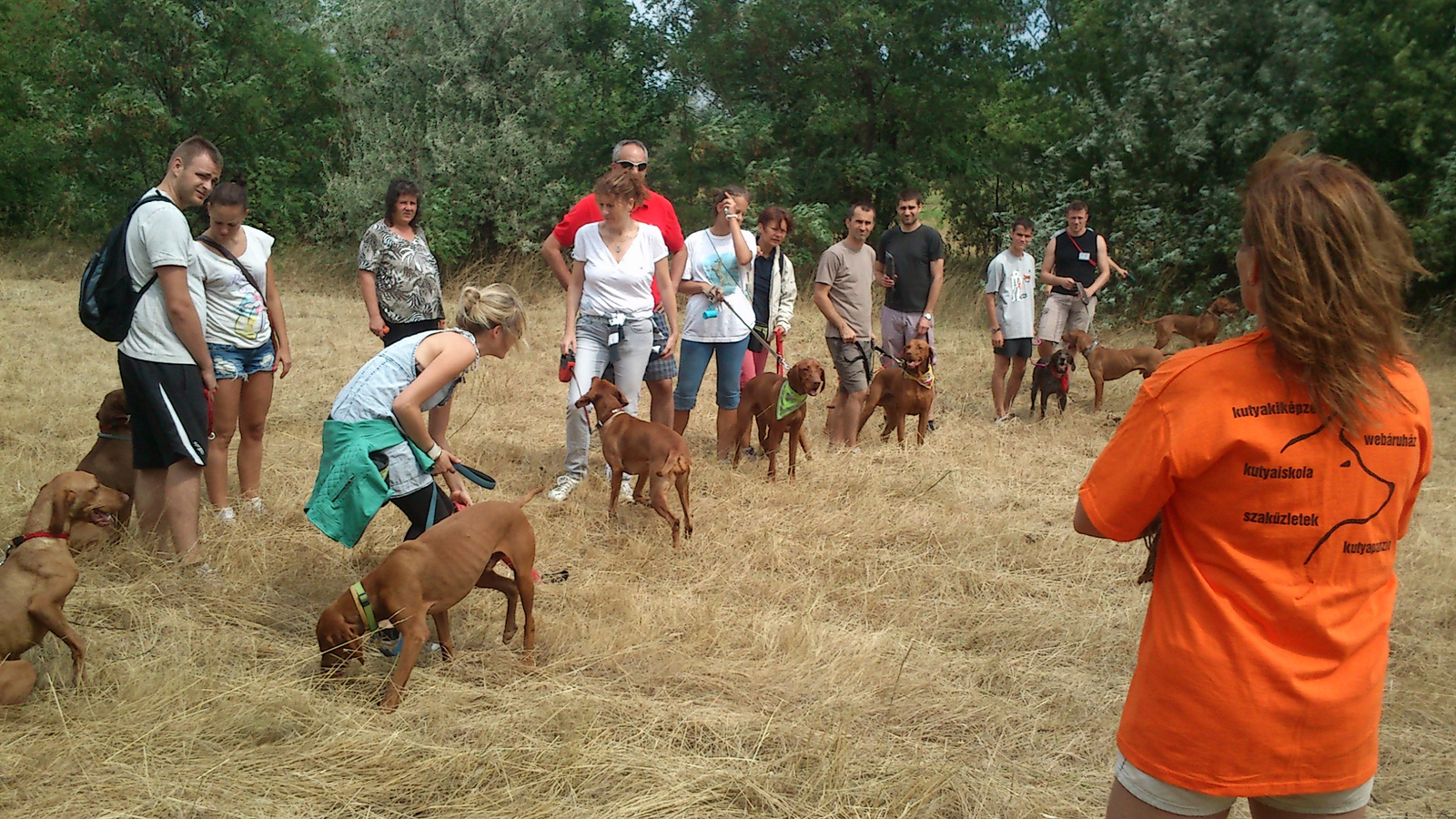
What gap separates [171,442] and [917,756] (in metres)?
3.13

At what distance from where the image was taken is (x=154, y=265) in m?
4.05

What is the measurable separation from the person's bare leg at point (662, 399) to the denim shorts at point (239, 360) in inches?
84.7

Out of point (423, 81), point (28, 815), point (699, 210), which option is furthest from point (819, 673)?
point (423, 81)

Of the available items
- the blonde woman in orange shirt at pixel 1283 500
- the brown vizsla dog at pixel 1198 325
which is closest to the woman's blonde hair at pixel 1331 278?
the blonde woman in orange shirt at pixel 1283 500

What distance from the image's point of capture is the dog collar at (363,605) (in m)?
3.56

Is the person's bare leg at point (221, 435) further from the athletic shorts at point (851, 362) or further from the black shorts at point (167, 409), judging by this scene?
the athletic shorts at point (851, 362)

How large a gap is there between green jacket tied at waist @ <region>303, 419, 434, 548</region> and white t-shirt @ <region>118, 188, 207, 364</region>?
2.67ft

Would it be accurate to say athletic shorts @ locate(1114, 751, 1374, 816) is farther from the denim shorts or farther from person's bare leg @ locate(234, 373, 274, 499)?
person's bare leg @ locate(234, 373, 274, 499)

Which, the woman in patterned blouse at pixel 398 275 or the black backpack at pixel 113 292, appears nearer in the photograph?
the black backpack at pixel 113 292

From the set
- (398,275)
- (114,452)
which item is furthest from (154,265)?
(398,275)

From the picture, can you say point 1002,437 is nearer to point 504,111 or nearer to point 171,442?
point 171,442

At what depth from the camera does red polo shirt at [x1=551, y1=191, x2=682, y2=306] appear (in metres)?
6.06

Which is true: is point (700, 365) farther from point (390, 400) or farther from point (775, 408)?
point (390, 400)

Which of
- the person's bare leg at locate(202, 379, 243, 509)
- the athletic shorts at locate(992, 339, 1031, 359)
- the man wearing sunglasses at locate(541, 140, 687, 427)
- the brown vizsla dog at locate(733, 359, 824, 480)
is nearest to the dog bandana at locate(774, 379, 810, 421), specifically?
the brown vizsla dog at locate(733, 359, 824, 480)
